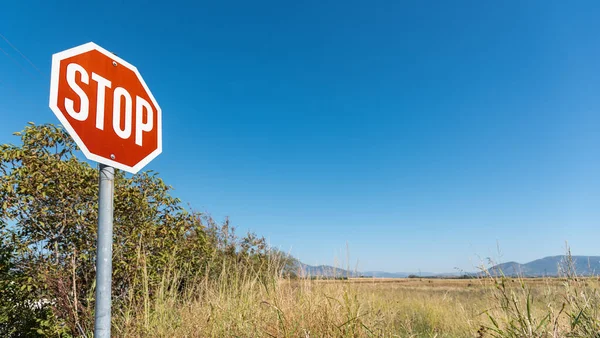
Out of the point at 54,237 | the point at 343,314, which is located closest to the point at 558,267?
the point at 343,314

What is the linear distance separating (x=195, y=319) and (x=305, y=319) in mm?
1201

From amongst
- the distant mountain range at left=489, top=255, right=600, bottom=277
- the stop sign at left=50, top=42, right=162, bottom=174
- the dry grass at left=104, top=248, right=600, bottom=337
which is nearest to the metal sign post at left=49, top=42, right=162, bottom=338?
the stop sign at left=50, top=42, right=162, bottom=174

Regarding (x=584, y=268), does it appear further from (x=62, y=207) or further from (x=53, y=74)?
(x=62, y=207)

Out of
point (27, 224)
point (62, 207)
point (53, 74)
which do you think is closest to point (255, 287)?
point (62, 207)

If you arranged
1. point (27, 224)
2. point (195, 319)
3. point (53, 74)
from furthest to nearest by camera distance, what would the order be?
point (27, 224) < point (195, 319) < point (53, 74)

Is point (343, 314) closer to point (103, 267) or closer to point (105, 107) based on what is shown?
point (103, 267)

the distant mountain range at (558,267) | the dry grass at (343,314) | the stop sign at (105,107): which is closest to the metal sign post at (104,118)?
the stop sign at (105,107)

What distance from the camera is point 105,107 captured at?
1.73 meters

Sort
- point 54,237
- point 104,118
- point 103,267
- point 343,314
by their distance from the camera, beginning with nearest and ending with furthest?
point 103,267, point 104,118, point 343,314, point 54,237

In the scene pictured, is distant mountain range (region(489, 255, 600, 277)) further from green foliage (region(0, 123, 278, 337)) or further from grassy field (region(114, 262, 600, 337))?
green foliage (region(0, 123, 278, 337))

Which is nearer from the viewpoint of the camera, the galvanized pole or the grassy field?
the galvanized pole

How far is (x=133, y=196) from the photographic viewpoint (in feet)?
19.4

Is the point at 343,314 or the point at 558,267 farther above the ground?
the point at 558,267

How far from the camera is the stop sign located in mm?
1561
